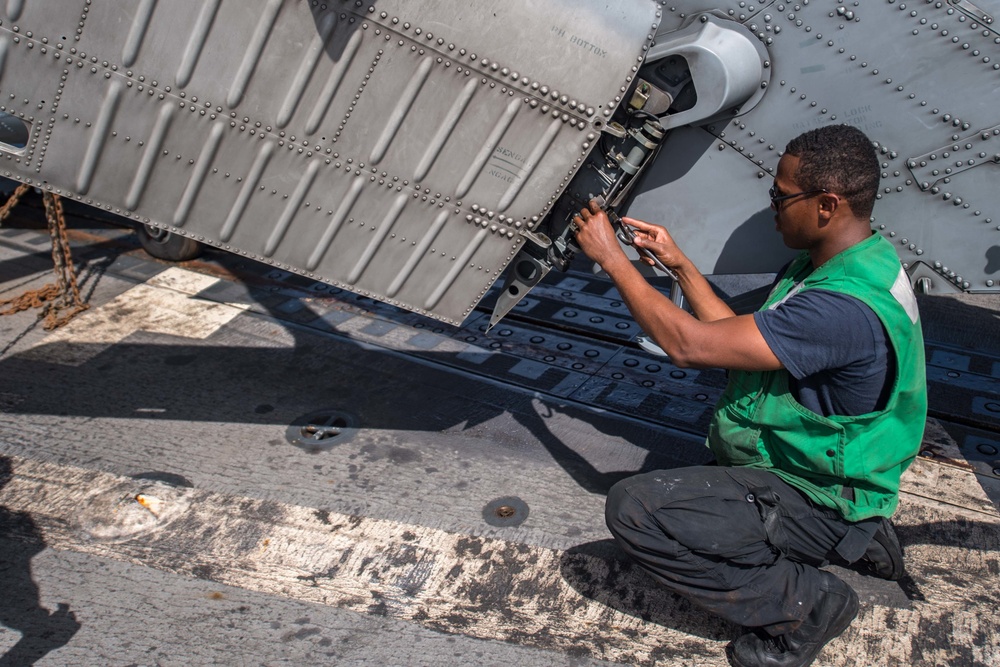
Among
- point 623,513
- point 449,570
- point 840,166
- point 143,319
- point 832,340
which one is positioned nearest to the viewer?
point 832,340

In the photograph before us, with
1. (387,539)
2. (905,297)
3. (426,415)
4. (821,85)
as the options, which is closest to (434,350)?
(426,415)

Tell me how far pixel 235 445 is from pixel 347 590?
1.24 metres

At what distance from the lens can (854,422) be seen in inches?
113

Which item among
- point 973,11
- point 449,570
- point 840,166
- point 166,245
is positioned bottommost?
point 166,245

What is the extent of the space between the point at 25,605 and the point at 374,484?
147cm

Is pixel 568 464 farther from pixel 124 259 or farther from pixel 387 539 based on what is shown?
pixel 124 259

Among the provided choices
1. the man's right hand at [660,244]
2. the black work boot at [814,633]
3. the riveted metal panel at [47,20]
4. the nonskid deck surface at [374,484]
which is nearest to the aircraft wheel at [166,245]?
the nonskid deck surface at [374,484]

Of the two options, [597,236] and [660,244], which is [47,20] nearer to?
[597,236]

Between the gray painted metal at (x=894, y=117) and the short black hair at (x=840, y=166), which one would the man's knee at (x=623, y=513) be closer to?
the short black hair at (x=840, y=166)

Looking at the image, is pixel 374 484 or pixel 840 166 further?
pixel 374 484

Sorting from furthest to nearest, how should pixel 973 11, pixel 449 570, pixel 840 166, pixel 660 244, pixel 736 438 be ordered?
pixel 449 570, pixel 973 11, pixel 660 244, pixel 736 438, pixel 840 166

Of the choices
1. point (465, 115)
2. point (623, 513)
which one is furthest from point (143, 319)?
point (623, 513)

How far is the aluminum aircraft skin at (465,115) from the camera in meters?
3.42

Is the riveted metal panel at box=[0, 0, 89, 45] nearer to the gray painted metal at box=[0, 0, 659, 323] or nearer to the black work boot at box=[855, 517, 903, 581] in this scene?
the gray painted metal at box=[0, 0, 659, 323]
